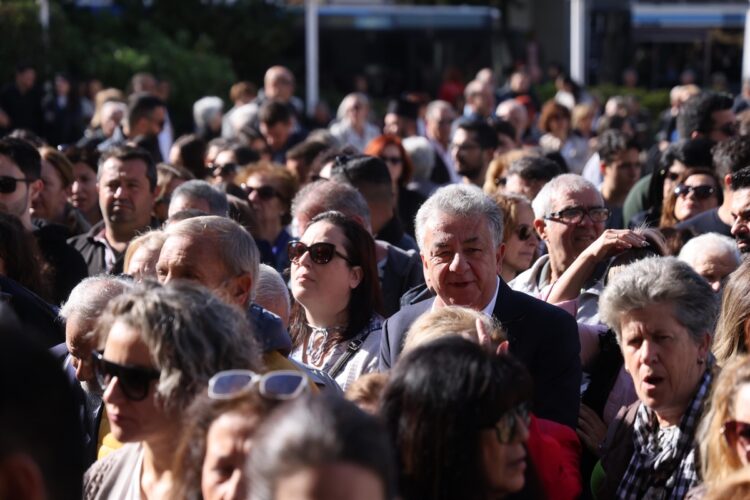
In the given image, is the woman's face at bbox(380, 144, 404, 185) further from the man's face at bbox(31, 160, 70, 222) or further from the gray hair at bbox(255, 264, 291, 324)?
the gray hair at bbox(255, 264, 291, 324)

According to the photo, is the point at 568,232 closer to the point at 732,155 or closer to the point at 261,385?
the point at 732,155

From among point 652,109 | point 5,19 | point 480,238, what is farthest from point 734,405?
point 652,109

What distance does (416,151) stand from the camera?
35.2ft

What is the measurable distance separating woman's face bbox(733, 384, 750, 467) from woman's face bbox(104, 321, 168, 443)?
1.52 metres

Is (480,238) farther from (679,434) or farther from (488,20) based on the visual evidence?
(488,20)

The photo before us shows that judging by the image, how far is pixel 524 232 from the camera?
22.8ft

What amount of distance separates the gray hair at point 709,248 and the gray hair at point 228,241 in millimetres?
2109

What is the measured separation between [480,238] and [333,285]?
0.76 metres

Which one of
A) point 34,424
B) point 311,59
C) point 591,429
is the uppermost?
point 34,424

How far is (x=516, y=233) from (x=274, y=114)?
19.5 feet

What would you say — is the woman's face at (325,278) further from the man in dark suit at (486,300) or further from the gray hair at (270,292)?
the man in dark suit at (486,300)

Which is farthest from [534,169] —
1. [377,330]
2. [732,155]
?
[377,330]

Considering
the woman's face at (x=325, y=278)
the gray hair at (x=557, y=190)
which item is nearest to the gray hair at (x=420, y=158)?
the gray hair at (x=557, y=190)

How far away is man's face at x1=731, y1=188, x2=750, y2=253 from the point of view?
644 cm
